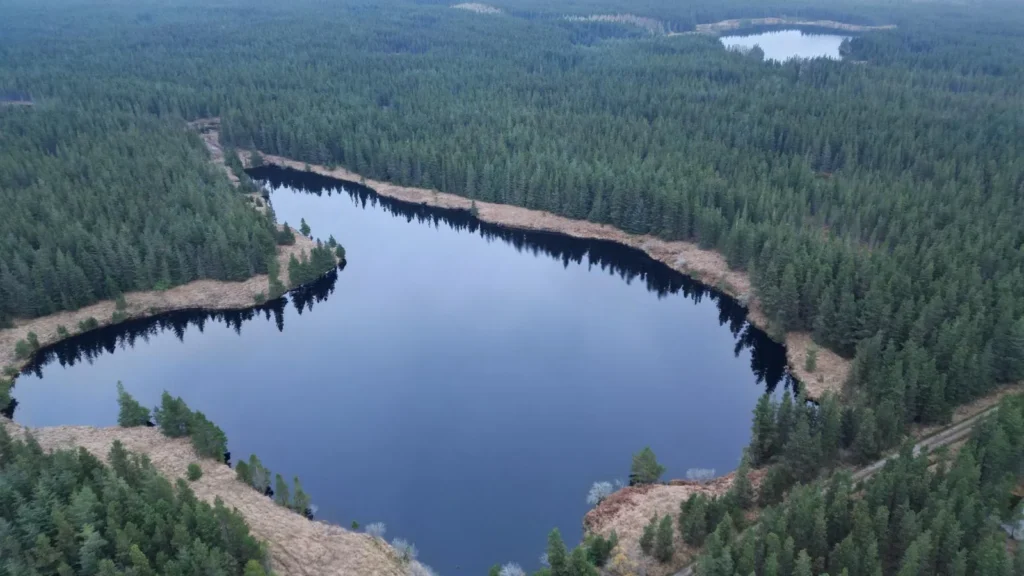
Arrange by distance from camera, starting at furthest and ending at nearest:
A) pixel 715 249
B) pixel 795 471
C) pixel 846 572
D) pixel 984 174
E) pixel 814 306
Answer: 1. pixel 984 174
2. pixel 715 249
3. pixel 814 306
4. pixel 795 471
5. pixel 846 572

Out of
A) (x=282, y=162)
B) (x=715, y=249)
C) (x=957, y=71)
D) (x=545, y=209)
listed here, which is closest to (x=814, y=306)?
(x=715, y=249)

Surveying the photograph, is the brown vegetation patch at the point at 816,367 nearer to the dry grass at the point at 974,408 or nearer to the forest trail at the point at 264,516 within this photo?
the dry grass at the point at 974,408

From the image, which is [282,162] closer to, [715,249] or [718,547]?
[715,249]

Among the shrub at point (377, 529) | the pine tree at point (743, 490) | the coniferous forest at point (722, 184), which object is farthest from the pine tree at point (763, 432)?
the shrub at point (377, 529)

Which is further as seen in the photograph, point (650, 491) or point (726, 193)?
point (726, 193)

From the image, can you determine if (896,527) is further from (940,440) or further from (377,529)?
(377,529)

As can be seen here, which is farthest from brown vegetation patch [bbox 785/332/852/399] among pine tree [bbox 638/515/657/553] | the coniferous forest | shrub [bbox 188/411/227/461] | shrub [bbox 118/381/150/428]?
shrub [bbox 118/381/150/428]
